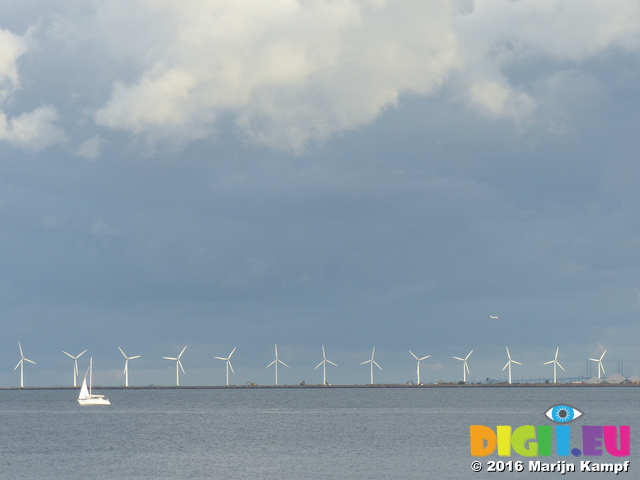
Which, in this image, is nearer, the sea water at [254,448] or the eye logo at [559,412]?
the eye logo at [559,412]

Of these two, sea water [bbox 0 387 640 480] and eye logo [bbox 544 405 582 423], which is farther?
sea water [bbox 0 387 640 480]

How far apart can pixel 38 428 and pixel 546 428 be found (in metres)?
107

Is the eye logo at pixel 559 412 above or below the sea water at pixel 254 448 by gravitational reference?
above

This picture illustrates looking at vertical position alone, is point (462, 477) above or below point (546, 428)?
below

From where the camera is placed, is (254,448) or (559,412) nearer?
(559,412)

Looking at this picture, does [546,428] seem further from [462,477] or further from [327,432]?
[327,432]

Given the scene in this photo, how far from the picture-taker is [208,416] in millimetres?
184000

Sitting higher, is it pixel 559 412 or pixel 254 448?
pixel 559 412

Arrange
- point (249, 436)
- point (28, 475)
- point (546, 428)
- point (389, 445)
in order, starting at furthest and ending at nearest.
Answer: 1. point (249, 436)
2. point (389, 445)
3. point (28, 475)
4. point (546, 428)

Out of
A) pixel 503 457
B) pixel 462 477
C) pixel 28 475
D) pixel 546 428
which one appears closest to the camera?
pixel 546 428

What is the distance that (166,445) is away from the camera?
112812mm

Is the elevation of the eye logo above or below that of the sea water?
above

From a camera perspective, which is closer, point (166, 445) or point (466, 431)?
point (166, 445)

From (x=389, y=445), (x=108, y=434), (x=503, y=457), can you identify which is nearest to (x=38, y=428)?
(x=108, y=434)
